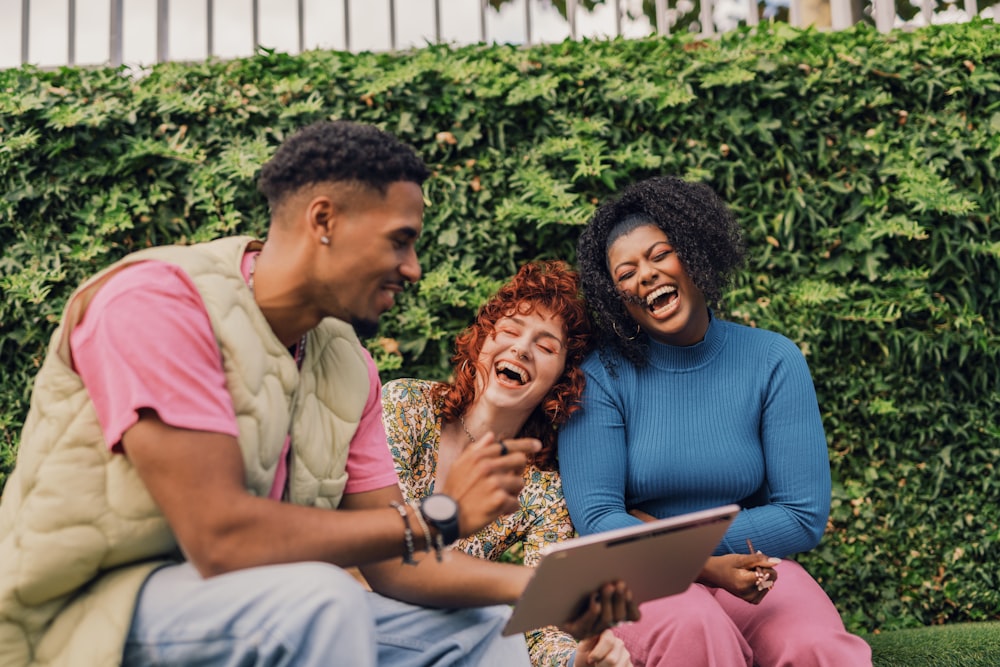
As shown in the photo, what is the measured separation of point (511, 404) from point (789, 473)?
0.94 m

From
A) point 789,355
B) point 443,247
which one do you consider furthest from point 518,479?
point 443,247

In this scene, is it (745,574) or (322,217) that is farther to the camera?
(745,574)

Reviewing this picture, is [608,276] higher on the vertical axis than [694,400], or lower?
higher

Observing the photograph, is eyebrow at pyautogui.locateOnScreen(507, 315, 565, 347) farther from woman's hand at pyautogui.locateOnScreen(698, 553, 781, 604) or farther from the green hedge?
woman's hand at pyautogui.locateOnScreen(698, 553, 781, 604)

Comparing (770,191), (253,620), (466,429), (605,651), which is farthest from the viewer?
(770,191)

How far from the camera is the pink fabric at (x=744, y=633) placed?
8.95 ft

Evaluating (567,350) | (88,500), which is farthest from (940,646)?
(88,500)

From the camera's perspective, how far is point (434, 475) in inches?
132

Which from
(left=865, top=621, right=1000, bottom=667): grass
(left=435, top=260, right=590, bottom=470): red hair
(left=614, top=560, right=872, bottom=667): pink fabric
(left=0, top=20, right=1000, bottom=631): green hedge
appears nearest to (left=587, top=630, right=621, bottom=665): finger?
(left=614, top=560, right=872, bottom=667): pink fabric

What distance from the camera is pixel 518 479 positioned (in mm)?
2102

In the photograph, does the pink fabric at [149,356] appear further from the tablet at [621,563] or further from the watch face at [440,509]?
the tablet at [621,563]

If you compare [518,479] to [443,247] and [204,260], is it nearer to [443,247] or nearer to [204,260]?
[204,260]

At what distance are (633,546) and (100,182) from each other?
285cm

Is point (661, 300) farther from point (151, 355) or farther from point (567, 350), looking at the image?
point (151, 355)
